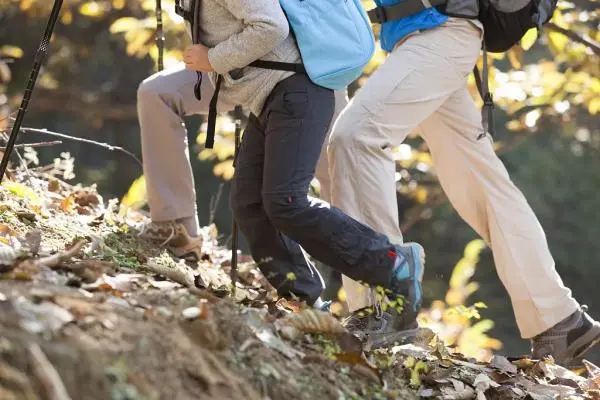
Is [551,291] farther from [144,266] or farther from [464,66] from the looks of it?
[144,266]

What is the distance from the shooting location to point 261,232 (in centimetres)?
410

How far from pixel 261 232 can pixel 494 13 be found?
126 centimetres

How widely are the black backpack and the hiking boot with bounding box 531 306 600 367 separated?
1.17 m

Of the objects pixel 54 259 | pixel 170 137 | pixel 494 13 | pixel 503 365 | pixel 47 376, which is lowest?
pixel 503 365

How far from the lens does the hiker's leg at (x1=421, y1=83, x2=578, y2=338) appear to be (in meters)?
4.42

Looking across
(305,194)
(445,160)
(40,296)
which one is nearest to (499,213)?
(445,160)

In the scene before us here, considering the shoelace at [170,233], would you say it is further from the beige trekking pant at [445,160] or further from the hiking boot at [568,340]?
the hiking boot at [568,340]

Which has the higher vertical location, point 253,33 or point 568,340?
point 253,33

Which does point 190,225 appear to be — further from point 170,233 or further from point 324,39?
point 324,39

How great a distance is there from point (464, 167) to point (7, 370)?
9.23 ft

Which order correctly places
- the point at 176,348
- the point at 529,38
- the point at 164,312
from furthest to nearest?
1. the point at 529,38
2. the point at 164,312
3. the point at 176,348

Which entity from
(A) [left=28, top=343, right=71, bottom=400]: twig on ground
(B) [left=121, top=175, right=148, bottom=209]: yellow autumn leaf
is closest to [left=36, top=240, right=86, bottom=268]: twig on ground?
(A) [left=28, top=343, right=71, bottom=400]: twig on ground

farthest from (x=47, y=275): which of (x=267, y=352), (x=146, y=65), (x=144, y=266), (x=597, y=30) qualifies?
(x=146, y=65)

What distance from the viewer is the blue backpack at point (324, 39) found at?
3.76 m
